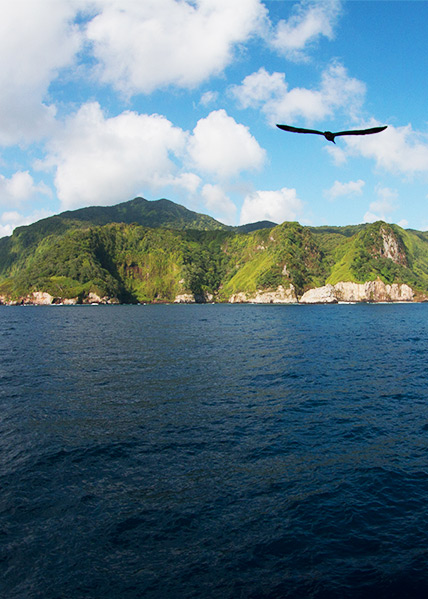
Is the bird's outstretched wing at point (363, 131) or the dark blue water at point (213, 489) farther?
the dark blue water at point (213, 489)

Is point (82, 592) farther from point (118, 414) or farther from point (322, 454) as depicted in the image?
point (118, 414)

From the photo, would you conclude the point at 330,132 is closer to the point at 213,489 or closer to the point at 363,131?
the point at 363,131

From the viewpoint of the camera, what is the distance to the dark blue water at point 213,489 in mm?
11727

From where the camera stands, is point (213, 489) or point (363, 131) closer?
point (363, 131)

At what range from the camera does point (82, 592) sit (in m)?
11.1

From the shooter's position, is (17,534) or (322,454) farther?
(322,454)

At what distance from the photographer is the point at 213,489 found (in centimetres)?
1677

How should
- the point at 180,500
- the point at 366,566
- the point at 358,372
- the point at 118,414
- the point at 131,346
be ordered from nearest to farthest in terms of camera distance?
1. the point at 366,566
2. the point at 180,500
3. the point at 118,414
4. the point at 358,372
5. the point at 131,346

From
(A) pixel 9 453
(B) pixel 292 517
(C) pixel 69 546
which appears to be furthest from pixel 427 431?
(A) pixel 9 453

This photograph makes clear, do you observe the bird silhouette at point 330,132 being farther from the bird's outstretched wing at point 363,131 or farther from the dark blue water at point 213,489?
the dark blue water at point 213,489

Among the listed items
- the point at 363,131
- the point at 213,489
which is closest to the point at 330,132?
the point at 363,131

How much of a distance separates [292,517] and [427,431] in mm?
14301

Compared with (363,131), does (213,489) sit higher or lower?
lower

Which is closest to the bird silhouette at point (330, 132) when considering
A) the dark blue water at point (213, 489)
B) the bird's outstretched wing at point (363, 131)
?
the bird's outstretched wing at point (363, 131)
